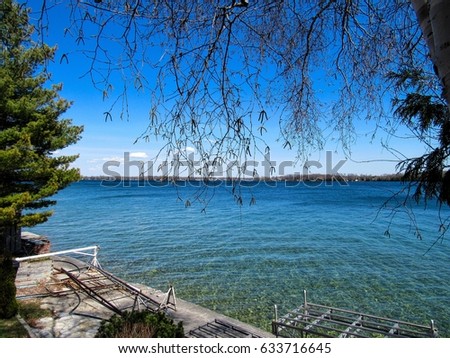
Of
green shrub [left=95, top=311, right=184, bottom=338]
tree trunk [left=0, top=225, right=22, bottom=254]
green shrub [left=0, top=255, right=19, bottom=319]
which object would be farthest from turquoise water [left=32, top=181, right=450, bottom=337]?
green shrub [left=0, top=255, right=19, bottom=319]

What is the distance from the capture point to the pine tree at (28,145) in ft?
39.4

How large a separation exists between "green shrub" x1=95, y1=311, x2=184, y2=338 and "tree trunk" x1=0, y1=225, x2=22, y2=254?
1158 centimetres

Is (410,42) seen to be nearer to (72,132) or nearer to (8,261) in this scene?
(8,261)

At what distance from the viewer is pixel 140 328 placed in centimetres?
405

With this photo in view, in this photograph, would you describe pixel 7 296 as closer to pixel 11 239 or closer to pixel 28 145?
pixel 28 145

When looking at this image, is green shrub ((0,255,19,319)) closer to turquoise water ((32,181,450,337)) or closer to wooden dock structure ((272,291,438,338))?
turquoise water ((32,181,450,337))

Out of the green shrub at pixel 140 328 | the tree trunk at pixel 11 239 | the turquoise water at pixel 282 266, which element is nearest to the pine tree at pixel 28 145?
the tree trunk at pixel 11 239

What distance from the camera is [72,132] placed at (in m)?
14.9

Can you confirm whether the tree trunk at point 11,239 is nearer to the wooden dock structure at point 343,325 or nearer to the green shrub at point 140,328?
the green shrub at point 140,328

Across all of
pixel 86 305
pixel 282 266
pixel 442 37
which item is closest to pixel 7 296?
pixel 86 305

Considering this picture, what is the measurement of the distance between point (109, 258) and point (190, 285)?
6.60 m

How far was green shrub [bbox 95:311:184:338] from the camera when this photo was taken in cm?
394

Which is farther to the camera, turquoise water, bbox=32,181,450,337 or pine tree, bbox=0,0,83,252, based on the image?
pine tree, bbox=0,0,83,252

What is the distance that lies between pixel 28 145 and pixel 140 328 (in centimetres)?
1081
